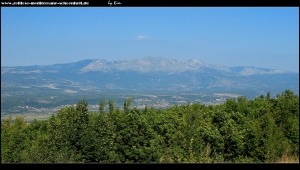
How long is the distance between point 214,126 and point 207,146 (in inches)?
79.3

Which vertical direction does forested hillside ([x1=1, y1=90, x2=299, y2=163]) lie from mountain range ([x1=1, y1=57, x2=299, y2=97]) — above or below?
below

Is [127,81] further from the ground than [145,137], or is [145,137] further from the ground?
[127,81]
